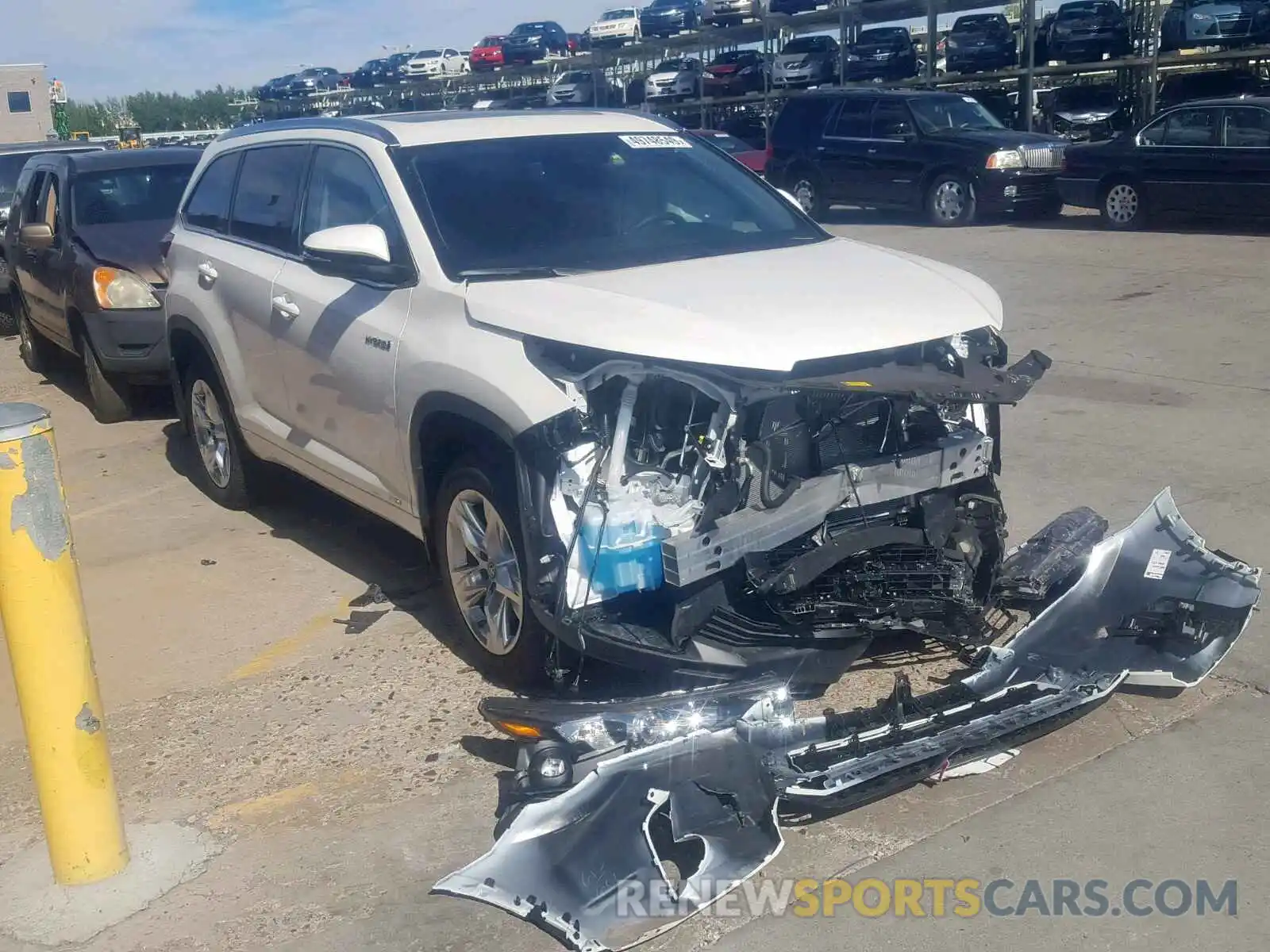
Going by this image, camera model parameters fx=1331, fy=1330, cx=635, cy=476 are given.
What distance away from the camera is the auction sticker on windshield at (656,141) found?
5457 mm

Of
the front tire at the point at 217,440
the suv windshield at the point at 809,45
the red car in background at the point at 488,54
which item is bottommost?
the front tire at the point at 217,440

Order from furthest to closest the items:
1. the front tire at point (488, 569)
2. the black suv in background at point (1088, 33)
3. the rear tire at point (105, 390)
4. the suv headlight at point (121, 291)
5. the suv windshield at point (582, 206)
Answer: the black suv in background at point (1088, 33) → the rear tire at point (105, 390) → the suv headlight at point (121, 291) → the suv windshield at point (582, 206) → the front tire at point (488, 569)

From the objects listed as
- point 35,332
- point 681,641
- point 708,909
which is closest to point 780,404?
point 681,641

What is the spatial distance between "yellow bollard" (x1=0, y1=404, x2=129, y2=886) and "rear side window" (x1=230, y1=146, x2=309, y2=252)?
249cm

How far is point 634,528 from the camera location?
397 centimetres

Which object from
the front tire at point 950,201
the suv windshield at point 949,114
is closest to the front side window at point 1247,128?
the front tire at point 950,201

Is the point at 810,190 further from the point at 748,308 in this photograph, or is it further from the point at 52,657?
the point at 52,657

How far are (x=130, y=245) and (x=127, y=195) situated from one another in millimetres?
896

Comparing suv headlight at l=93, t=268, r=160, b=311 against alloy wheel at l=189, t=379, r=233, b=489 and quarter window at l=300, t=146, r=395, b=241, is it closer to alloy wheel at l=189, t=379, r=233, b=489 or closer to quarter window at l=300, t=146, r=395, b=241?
alloy wheel at l=189, t=379, r=233, b=489

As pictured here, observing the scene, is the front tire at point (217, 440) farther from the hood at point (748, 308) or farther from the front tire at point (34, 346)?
the front tire at point (34, 346)

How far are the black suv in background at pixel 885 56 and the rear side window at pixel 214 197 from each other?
2455 cm

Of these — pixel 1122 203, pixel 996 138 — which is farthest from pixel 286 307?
pixel 996 138

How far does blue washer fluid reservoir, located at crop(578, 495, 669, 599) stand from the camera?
3959 mm

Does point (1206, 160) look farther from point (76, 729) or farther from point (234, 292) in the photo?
point (76, 729)
